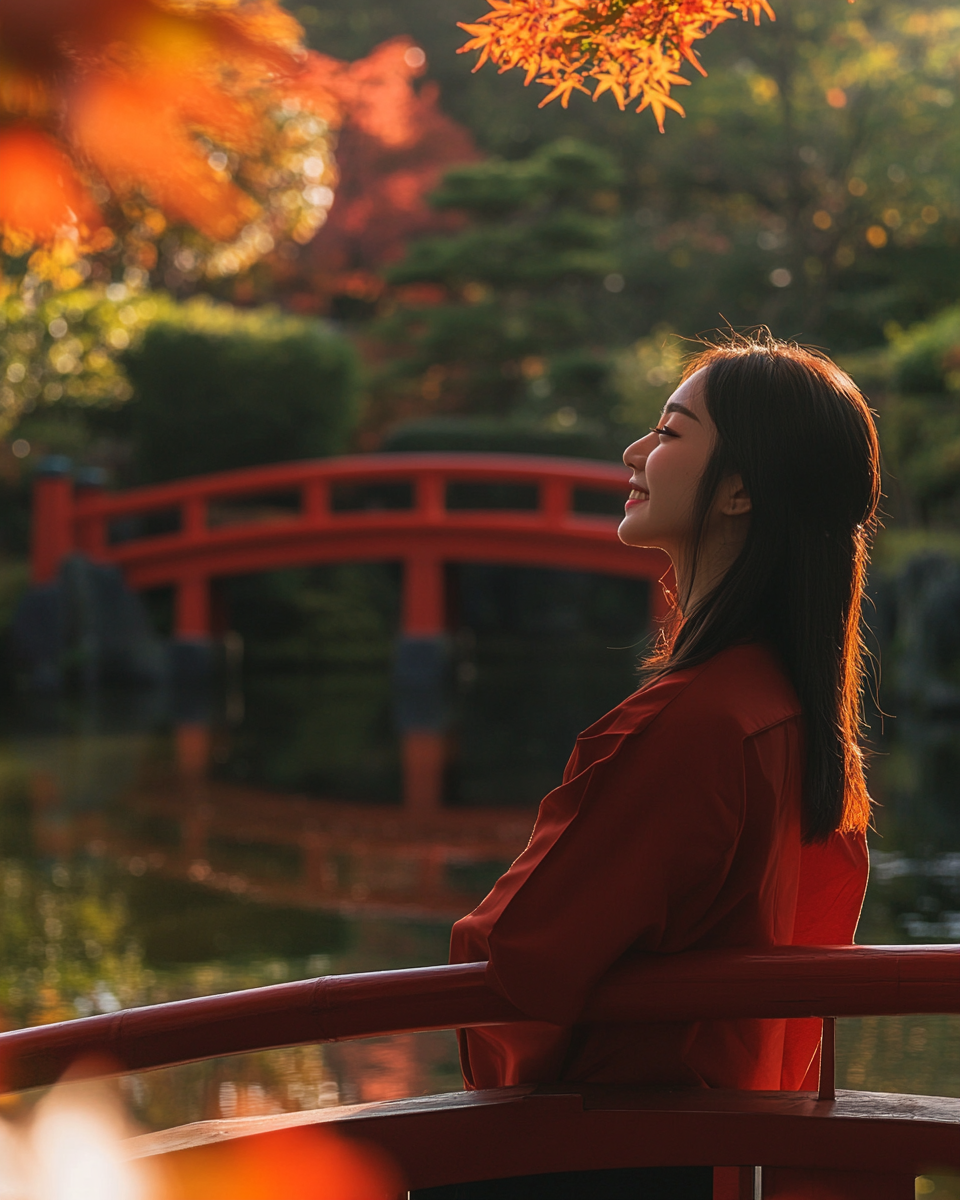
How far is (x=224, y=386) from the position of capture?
599 inches

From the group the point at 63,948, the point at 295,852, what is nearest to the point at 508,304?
the point at 295,852

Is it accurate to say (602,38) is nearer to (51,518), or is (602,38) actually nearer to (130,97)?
(130,97)

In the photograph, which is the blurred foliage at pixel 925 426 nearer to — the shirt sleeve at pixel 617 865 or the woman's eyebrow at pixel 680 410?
the woman's eyebrow at pixel 680 410

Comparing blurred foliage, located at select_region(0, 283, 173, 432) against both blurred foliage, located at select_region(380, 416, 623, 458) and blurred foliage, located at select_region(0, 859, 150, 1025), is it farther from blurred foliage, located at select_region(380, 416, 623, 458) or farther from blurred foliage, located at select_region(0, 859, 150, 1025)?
blurred foliage, located at select_region(0, 859, 150, 1025)

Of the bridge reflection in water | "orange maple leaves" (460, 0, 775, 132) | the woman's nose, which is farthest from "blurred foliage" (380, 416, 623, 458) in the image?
the woman's nose

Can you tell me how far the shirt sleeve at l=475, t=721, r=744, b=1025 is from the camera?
123 cm

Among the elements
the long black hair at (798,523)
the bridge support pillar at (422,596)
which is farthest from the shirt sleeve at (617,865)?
the bridge support pillar at (422,596)

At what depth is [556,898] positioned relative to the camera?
1.25 metres

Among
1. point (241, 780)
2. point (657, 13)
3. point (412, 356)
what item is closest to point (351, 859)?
point (241, 780)

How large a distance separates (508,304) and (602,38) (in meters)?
16.9

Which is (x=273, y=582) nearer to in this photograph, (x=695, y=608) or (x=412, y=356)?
(x=412, y=356)

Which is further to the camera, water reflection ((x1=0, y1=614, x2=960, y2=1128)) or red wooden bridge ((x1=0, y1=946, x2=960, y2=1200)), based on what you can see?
water reflection ((x1=0, y1=614, x2=960, y2=1128))

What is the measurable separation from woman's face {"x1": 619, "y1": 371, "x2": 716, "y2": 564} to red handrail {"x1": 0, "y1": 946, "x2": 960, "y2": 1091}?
418mm

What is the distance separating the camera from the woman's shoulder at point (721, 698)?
127 centimetres
